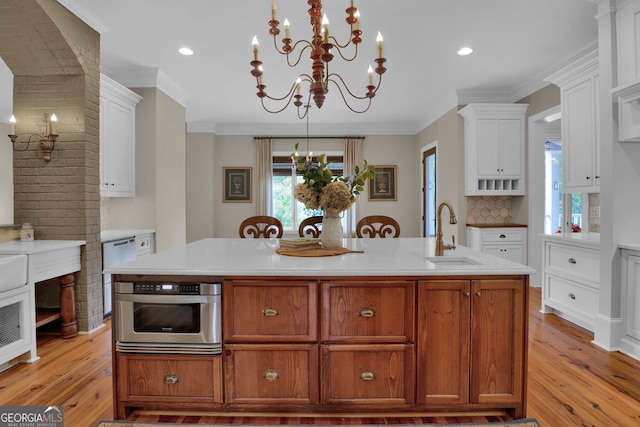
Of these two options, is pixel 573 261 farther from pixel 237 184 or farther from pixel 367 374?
pixel 237 184

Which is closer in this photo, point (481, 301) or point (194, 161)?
point (481, 301)

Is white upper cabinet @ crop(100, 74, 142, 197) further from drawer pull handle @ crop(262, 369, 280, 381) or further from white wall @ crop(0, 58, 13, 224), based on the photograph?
drawer pull handle @ crop(262, 369, 280, 381)

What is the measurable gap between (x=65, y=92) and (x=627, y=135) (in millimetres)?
4569

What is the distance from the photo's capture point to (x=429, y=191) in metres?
6.53

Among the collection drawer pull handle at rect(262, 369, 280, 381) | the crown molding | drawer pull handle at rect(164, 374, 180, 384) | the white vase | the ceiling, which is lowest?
drawer pull handle at rect(164, 374, 180, 384)

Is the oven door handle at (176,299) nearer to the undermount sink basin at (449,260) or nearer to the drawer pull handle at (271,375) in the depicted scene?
the drawer pull handle at (271,375)

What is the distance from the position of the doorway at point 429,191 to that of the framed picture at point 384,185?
62cm

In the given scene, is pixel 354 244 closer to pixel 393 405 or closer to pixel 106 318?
pixel 393 405

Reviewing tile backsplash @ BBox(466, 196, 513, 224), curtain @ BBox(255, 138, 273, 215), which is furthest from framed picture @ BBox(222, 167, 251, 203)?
tile backsplash @ BBox(466, 196, 513, 224)

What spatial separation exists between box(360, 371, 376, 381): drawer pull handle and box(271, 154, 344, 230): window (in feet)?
17.6

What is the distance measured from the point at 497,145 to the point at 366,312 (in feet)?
13.3

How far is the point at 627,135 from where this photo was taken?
257 centimetres

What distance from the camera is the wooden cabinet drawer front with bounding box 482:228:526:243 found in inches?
182

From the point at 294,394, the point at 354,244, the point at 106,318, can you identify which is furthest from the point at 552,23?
→ the point at 106,318
